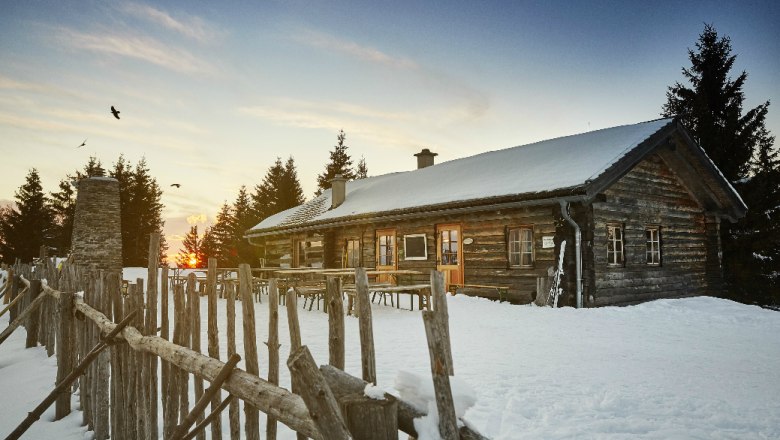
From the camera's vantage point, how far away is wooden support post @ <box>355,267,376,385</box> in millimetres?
2191

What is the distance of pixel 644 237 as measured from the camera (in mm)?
14047

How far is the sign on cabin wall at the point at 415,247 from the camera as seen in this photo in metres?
16.0

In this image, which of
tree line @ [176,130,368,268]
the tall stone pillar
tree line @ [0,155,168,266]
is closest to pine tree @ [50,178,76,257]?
tree line @ [0,155,168,266]

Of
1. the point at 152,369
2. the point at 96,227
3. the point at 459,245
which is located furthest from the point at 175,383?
the point at 96,227

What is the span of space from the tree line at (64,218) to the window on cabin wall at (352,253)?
87.1 ft

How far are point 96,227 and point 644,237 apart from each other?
18747 millimetres

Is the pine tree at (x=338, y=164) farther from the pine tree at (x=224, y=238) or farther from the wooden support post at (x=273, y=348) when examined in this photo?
the wooden support post at (x=273, y=348)

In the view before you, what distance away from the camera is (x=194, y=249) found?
61.2m

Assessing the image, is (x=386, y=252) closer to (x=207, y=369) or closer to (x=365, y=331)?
(x=207, y=369)

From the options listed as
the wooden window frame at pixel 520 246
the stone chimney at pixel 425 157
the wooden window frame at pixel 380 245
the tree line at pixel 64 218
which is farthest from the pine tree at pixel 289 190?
the wooden window frame at pixel 520 246

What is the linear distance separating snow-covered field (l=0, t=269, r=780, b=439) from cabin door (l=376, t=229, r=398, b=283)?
575 centimetres

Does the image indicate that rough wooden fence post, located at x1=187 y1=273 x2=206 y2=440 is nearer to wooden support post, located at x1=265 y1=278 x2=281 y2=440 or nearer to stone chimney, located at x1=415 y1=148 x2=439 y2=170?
wooden support post, located at x1=265 y1=278 x2=281 y2=440

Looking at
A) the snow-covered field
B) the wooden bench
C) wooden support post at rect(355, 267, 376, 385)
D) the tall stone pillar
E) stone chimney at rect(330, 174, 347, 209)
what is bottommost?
the snow-covered field

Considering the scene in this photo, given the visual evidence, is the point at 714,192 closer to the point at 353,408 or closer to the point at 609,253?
the point at 609,253
